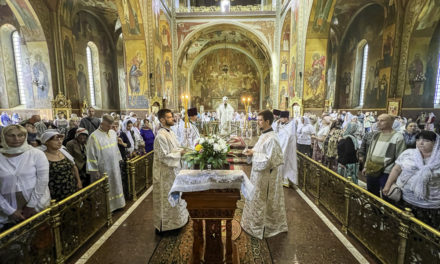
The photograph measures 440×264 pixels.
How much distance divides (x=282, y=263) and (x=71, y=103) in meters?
12.8

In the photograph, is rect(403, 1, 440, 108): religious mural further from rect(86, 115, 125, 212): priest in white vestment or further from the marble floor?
rect(86, 115, 125, 212): priest in white vestment

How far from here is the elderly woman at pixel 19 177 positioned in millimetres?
2176

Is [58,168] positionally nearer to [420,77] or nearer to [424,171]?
[424,171]

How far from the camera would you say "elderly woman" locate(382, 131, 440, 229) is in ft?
7.63

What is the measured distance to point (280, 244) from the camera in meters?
3.10

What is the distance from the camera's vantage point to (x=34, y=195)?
7.75ft

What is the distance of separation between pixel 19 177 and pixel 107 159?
1516mm

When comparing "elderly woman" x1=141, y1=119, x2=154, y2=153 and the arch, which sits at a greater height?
the arch

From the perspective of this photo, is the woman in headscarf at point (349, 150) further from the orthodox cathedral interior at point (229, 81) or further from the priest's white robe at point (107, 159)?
the priest's white robe at point (107, 159)

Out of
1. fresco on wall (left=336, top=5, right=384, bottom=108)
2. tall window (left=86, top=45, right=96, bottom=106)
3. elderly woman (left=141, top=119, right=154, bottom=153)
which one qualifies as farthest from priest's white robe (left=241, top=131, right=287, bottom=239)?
tall window (left=86, top=45, right=96, bottom=106)

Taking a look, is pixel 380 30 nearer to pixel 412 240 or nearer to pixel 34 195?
pixel 412 240

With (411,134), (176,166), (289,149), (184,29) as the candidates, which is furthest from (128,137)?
(184,29)

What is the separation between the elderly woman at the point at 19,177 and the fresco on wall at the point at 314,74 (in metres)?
12.0

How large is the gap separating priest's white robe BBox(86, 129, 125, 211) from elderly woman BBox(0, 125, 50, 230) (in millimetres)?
1144
